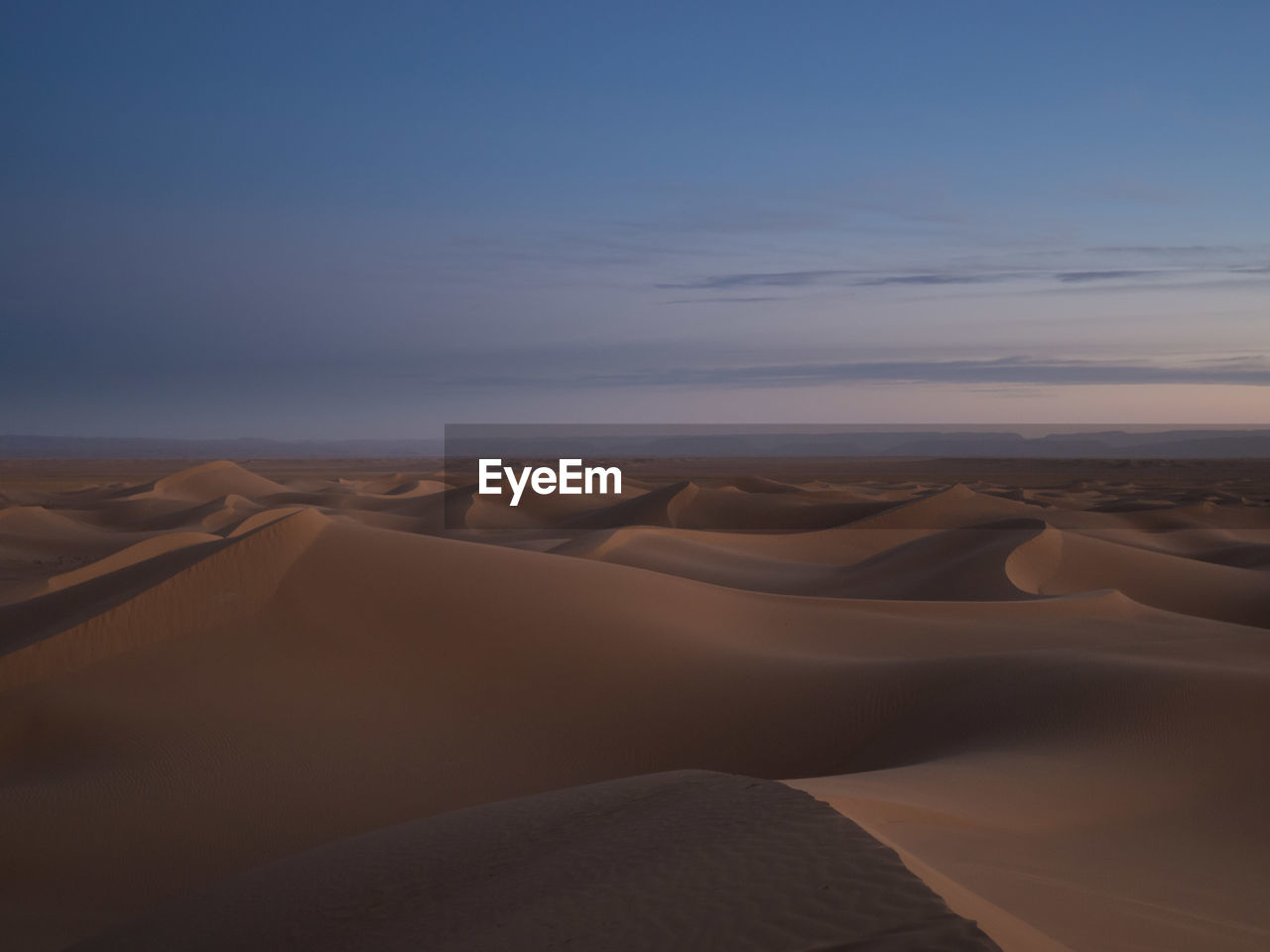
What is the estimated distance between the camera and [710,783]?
5.17 meters

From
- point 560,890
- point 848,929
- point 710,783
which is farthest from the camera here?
point 710,783

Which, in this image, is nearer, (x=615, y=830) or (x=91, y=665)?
(x=615, y=830)

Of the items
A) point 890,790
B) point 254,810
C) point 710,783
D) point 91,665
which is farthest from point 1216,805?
point 91,665

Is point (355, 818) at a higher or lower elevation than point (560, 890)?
lower

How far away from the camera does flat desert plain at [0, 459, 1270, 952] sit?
3.89m

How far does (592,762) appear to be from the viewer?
8414 mm

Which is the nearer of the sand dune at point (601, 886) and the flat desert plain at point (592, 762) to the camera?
the sand dune at point (601, 886)

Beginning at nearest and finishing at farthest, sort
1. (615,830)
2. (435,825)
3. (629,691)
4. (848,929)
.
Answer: (848,929) < (615,830) < (435,825) < (629,691)

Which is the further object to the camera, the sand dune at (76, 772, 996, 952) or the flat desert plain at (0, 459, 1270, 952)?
the flat desert plain at (0, 459, 1270, 952)

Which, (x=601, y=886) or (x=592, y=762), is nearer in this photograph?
(x=601, y=886)

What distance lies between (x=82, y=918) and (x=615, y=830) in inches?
142

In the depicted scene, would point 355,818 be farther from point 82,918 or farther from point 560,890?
point 560,890

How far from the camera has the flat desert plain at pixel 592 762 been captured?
3887 millimetres

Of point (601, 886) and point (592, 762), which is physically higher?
point (601, 886)
